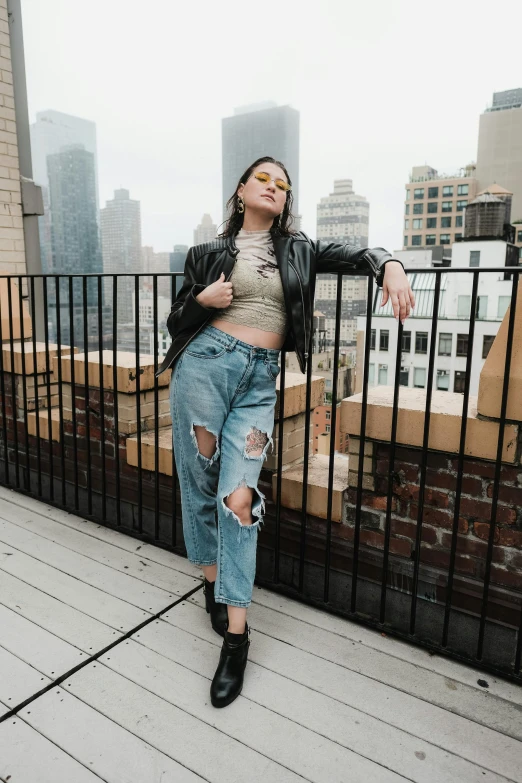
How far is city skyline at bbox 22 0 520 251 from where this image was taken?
46781mm

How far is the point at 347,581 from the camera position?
6.63 ft

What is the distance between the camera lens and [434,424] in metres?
1.73

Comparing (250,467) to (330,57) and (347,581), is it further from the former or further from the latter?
(330,57)

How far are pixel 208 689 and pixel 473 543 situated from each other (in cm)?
96

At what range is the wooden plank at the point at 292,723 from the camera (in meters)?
1.34

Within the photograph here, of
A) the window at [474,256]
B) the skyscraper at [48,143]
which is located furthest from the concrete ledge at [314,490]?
the window at [474,256]

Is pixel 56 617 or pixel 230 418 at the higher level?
pixel 230 418

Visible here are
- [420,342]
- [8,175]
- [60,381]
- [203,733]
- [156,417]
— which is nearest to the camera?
[203,733]

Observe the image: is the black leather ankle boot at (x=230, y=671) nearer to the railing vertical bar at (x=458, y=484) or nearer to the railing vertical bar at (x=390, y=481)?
the railing vertical bar at (x=390, y=481)

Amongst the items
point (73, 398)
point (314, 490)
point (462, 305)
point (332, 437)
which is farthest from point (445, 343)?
point (332, 437)

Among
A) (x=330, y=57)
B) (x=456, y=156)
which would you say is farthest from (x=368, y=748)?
(x=456, y=156)

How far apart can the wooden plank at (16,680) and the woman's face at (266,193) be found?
64.1 inches

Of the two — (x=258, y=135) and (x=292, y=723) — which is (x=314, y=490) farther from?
(x=258, y=135)

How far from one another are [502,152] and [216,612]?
88035 millimetres
